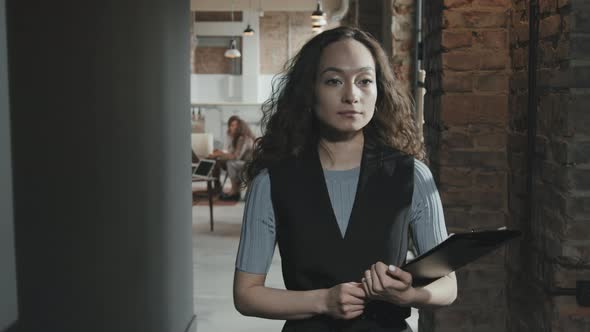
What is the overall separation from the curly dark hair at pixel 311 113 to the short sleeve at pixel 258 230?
2.4 inches

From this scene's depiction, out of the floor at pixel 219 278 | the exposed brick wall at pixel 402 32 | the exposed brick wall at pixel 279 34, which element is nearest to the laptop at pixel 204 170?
the floor at pixel 219 278

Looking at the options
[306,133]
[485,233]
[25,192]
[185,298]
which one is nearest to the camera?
[485,233]

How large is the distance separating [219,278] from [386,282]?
4.26m

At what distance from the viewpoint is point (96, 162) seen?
2.09 m

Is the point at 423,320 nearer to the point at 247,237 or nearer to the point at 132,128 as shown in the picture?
the point at 132,128

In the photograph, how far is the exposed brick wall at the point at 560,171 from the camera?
174 cm

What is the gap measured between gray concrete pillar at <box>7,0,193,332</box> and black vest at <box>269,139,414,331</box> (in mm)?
639

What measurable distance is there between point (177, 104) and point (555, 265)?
2063mm

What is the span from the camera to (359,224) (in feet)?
4.43

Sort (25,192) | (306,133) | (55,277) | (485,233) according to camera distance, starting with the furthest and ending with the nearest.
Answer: (55,277)
(25,192)
(306,133)
(485,233)

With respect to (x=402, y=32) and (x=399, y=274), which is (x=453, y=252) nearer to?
(x=399, y=274)

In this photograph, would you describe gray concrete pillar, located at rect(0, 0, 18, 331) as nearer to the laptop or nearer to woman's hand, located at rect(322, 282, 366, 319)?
woman's hand, located at rect(322, 282, 366, 319)

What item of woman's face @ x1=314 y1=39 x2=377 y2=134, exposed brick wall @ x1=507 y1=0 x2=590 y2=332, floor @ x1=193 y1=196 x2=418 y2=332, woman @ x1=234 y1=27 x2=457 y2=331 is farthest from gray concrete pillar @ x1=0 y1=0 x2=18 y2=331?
floor @ x1=193 y1=196 x2=418 y2=332

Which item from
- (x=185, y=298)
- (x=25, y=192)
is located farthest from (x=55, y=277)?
(x=185, y=298)
